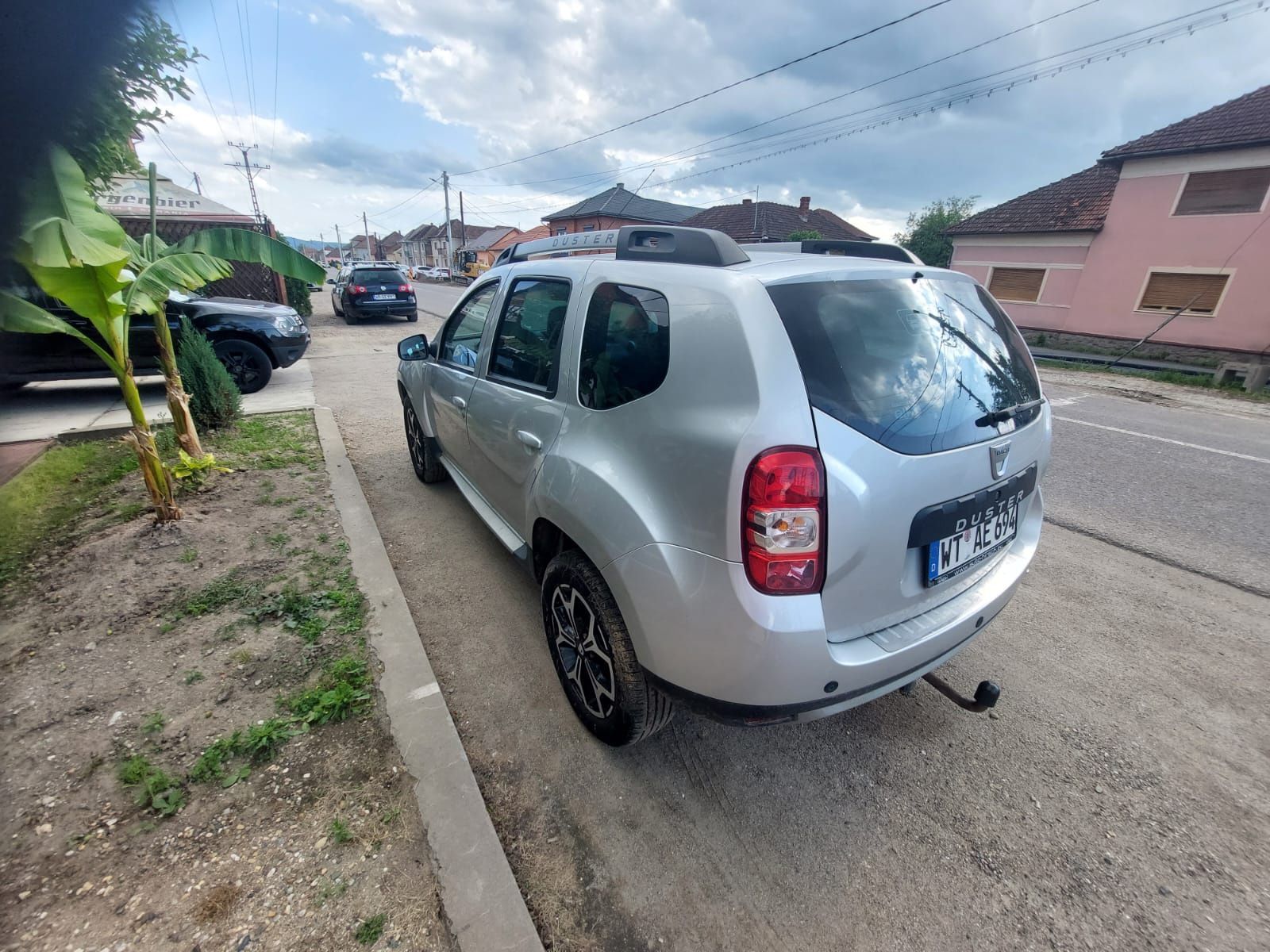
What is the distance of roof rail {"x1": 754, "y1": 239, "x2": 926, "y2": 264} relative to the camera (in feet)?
8.18

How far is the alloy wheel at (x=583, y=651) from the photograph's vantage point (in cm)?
199

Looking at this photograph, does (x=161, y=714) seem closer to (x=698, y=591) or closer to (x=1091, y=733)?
(x=698, y=591)

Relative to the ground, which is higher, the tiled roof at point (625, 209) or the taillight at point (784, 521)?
the tiled roof at point (625, 209)

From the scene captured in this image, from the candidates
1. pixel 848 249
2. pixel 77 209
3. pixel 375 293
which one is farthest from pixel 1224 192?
pixel 375 293

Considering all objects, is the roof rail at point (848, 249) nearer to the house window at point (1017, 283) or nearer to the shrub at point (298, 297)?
the shrub at point (298, 297)

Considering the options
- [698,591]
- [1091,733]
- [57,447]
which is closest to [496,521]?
[698,591]

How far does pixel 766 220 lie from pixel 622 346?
35746 mm

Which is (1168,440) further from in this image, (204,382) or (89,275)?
(204,382)

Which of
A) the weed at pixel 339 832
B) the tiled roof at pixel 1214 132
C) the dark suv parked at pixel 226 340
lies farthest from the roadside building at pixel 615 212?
the weed at pixel 339 832

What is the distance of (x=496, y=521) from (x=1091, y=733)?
9.52ft

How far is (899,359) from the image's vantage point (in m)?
1.67

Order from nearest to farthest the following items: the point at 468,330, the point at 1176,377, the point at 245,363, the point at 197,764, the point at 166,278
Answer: the point at 197,764 → the point at 166,278 → the point at 468,330 → the point at 245,363 → the point at 1176,377

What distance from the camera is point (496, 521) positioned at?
3033 mm

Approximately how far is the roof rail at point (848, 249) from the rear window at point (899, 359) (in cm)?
54
